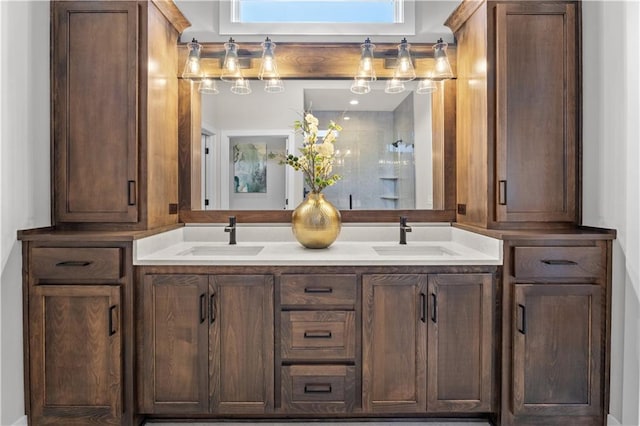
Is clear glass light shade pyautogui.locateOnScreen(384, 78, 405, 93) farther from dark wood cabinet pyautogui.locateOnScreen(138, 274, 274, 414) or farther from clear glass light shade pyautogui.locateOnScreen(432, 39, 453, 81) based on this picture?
dark wood cabinet pyautogui.locateOnScreen(138, 274, 274, 414)

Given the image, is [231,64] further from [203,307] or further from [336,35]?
[203,307]

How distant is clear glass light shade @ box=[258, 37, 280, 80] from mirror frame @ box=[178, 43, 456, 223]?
67 millimetres

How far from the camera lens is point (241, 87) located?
2535 millimetres

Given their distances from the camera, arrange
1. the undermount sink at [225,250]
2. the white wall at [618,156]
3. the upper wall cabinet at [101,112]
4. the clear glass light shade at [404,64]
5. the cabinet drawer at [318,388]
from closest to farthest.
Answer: the white wall at [618,156] < the cabinet drawer at [318,388] < the upper wall cabinet at [101,112] < the undermount sink at [225,250] < the clear glass light shade at [404,64]

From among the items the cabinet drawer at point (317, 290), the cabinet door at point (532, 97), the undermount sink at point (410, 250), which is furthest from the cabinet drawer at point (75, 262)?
the cabinet door at point (532, 97)

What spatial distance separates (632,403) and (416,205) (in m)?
1.44

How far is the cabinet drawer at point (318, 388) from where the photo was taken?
1.92 meters

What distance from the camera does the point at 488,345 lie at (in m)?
1.90

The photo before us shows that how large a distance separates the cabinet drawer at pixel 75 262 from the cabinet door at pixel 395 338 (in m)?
1.21

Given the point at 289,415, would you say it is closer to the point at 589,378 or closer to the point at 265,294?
the point at 265,294

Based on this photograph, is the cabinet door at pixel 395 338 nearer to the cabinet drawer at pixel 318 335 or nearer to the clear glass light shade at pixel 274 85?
the cabinet drawer at pixel 318 335

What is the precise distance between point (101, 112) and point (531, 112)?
2.23 metres

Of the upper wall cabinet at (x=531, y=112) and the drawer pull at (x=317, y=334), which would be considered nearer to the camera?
the drawer pull at (x=317, y=334)

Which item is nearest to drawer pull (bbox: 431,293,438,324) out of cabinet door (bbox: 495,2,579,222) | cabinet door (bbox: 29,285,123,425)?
cabinet door (bbox: 495,2,579,222)
